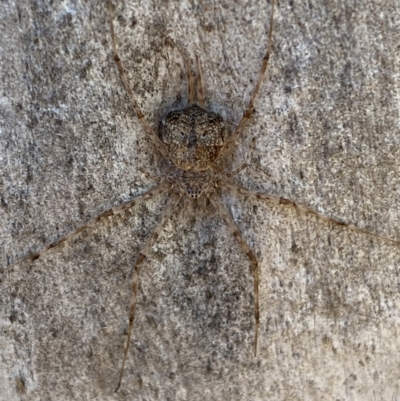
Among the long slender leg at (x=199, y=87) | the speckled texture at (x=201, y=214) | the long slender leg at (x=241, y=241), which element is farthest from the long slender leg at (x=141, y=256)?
the long slender leg at (x=199, y=87)

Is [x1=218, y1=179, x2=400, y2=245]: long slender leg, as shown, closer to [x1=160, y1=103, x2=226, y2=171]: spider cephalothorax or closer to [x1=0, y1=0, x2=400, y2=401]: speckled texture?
[x1=0, y1=0, x2=400, y2=401]: speckled texture

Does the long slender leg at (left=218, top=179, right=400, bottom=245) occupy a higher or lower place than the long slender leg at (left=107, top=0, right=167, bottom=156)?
lower

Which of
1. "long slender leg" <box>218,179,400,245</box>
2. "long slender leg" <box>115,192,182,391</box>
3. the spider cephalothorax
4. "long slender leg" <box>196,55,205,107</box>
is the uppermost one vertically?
"long slender leg" <box>196,55,205,107</box>

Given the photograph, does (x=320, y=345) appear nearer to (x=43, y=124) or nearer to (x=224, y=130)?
(x=224, y=130)

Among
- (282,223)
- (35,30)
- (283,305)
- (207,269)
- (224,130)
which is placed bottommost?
(283,305)

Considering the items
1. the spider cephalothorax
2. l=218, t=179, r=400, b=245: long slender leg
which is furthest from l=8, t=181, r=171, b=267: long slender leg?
l=218, t=179, r=400, b=245: long slender leg

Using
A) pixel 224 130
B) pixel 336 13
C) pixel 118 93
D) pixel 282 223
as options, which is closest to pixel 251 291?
pixel 282 223
